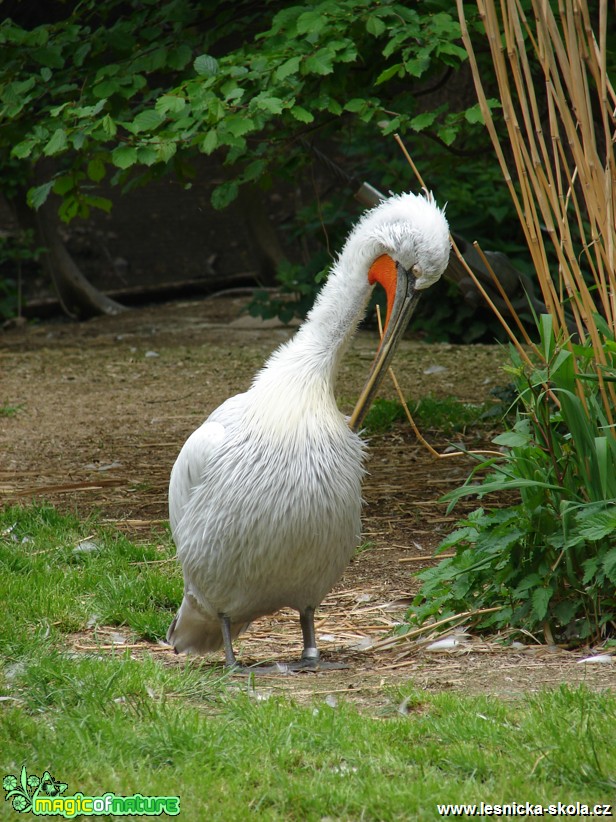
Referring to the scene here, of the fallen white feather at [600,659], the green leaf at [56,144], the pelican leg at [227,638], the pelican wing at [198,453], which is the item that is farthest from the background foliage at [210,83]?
the fallen white feather at [600,659]

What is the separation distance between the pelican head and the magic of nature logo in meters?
1.75

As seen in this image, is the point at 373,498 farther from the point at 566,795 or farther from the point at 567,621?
the point at 566,795

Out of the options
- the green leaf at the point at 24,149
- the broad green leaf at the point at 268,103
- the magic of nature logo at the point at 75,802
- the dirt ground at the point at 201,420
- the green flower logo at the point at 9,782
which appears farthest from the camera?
the green leaf at the point at 24,149

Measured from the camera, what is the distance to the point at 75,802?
2.47 meters

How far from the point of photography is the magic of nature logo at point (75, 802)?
2.44m

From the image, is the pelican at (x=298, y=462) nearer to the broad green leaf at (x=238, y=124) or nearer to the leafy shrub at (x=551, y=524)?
the leafy shrub at (x=551, y=524)

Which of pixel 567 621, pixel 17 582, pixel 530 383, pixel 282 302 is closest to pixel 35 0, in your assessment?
pixel 282 302

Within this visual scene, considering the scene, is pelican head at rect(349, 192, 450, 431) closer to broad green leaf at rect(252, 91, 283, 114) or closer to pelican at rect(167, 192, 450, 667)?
pelican at rect(167, 192, 450, 667)

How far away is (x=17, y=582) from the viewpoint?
14.4ft

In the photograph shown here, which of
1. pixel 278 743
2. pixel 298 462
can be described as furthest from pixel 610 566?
pixel 278 743

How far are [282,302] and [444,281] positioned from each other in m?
1.75

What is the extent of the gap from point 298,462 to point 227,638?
732 millimetres

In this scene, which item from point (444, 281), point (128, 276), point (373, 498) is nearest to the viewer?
point (373, 498)

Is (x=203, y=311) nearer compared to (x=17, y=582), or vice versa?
(x=17, y=582)
